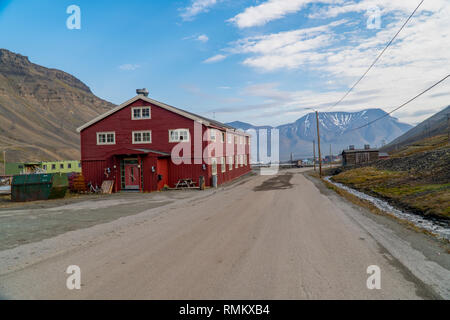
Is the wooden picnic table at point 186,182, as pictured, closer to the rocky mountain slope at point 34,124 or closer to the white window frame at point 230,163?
the white window frame at point 230,163

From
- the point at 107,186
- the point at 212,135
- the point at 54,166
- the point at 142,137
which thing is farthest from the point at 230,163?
the point at 54,166

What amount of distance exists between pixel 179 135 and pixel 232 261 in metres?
22.5

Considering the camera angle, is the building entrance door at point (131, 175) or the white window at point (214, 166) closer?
the building entrance door at point (131, 175)

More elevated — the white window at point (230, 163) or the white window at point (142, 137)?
the white window at point (142, 137)

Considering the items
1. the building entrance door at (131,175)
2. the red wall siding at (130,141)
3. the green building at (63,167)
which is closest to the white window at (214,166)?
the red wall siding at (130,141)

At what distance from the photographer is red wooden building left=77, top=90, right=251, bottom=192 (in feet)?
90.8

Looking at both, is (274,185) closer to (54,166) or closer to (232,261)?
(232,261)

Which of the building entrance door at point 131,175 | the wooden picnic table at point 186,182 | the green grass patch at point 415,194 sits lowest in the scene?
the green grass patch at point 415,194

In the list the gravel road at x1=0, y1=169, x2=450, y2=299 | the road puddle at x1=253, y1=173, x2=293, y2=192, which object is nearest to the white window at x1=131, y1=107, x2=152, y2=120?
the road puddle at x1=253, y1=173, x2=293, y2=192

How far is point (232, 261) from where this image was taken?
7.31 m

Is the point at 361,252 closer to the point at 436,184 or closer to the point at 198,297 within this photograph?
the point at 198,297

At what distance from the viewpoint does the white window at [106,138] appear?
30.0 metres

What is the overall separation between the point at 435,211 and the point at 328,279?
1322 centimetres

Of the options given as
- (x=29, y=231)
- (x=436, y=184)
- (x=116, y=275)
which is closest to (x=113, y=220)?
(x=29, y=231)
